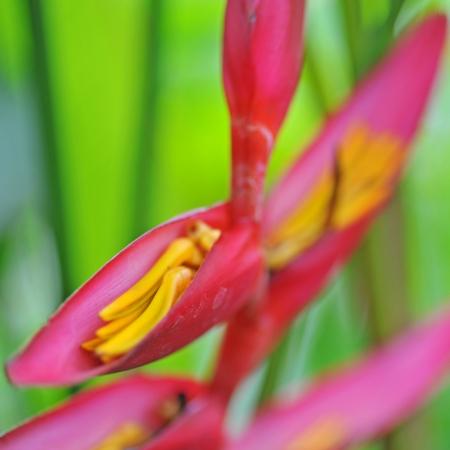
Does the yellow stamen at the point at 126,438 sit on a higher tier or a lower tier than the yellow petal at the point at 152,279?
higher

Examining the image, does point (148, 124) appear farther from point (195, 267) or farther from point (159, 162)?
point (195, 267)

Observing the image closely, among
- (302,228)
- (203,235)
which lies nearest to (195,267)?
(203,235)

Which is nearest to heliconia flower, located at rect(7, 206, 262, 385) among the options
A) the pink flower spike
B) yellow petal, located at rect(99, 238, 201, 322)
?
yellow petal, located at rect(99, 238, 201, 322)

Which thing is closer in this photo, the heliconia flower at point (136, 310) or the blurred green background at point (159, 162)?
the heliconia flower at point (136, 310)

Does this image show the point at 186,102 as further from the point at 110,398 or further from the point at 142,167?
the point at 110,398

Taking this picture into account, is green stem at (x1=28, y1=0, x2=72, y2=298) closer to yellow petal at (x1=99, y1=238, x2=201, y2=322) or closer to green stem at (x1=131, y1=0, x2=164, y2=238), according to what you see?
green stem at (x1=131, y1=0, x2=164, y2=238)

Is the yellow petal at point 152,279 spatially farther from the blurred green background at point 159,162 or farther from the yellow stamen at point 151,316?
the blurred green background at point 159,162

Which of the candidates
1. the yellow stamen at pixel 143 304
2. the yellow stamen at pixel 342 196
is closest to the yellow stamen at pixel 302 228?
the yellow stamen at pixel 342 196
